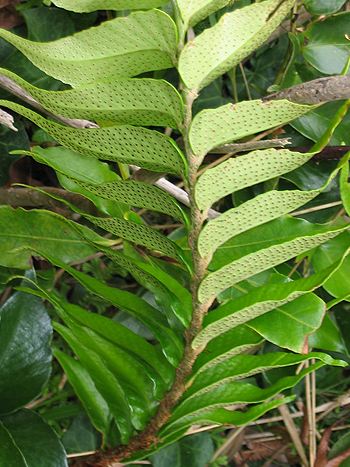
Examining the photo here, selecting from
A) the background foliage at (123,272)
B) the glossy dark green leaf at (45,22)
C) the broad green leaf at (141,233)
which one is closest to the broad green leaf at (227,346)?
the background foliage at (123,272)

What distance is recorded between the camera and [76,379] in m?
0.75

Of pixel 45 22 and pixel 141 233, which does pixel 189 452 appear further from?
pixel 45 22

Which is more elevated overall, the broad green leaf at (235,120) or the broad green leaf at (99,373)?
the broad green leaf at (235,120)

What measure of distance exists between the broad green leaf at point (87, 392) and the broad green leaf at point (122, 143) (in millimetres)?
320

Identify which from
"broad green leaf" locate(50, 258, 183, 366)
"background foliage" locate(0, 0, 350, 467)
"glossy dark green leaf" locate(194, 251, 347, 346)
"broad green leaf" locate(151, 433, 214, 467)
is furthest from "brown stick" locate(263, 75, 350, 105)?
"broad green leaf" locate(151, 433, 214, 467)

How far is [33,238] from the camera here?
2.43 feet

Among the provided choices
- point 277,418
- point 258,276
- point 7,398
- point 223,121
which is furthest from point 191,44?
point 277,418

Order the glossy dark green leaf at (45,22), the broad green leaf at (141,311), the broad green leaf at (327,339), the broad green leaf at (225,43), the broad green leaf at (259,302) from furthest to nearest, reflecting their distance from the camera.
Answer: the glossy dark green leaf at (45,22) < the broad green leaf at (327,339) < the broad green leaf at (141,311) < the broad green leaf at (259,302) < the broad green leaf at (225,43)

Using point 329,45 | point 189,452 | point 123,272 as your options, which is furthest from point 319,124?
point 189,452

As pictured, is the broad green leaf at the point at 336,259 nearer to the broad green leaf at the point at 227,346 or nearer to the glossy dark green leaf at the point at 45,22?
the broad green leaf at the point at 227,346

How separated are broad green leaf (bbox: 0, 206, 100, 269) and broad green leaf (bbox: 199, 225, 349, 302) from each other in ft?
0.79

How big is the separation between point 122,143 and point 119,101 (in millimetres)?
38

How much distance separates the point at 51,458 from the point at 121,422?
83 millimetres

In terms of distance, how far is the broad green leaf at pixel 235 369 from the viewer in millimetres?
593
